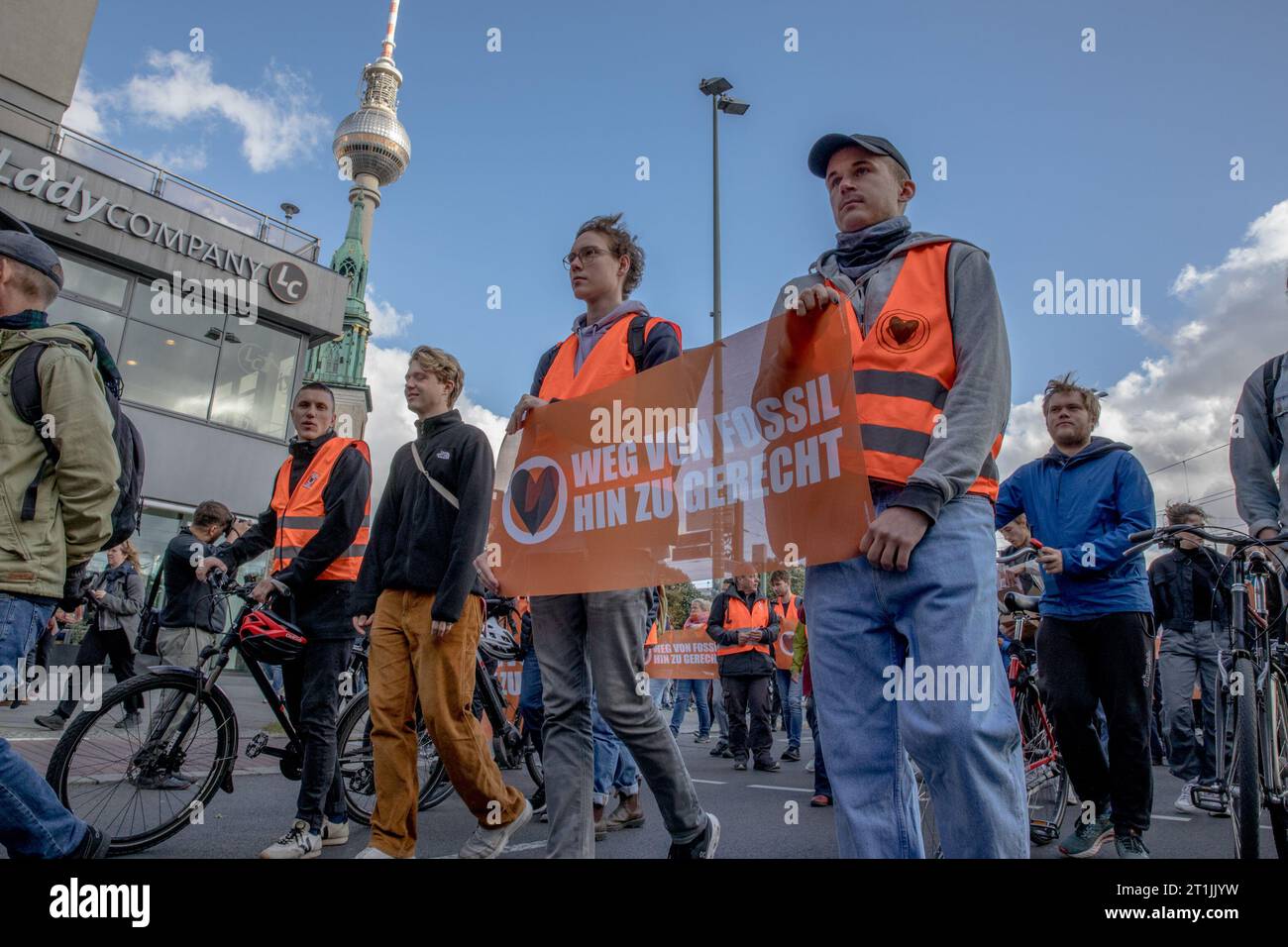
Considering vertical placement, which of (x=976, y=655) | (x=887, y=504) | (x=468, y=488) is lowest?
(x=976, y=655)

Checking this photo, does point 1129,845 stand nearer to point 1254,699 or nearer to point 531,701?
point 1254,699

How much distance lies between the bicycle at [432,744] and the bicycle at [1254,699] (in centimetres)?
306

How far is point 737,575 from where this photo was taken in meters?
2.85

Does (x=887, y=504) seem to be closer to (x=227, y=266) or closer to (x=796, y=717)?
(x=796, y=717)

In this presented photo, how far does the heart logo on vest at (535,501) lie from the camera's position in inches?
131

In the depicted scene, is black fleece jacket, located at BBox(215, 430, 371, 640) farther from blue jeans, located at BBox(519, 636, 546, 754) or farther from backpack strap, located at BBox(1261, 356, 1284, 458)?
backpack strap, located at BBox(1261, 356, 1284, 458)

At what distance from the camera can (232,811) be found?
486 cm

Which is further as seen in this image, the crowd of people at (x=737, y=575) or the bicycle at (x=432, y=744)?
the bicycle at (x=432, y=744)

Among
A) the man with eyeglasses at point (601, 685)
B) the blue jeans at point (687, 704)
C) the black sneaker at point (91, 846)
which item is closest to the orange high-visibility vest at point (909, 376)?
the man with eyeglasses at point (601, 685)

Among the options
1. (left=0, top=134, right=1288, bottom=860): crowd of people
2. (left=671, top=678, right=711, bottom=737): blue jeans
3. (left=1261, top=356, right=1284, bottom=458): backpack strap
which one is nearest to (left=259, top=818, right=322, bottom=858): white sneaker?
(left=0, top=134, right=1288, bottom=860): crowd of people

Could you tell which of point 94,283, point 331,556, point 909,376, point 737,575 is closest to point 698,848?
point 737,575

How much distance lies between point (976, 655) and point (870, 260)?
1.15 metres

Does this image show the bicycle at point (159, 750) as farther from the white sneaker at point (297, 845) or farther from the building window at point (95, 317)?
the building window at point (95, 317)

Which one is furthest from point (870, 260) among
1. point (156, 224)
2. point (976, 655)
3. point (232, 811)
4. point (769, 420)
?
point (156, 224)
